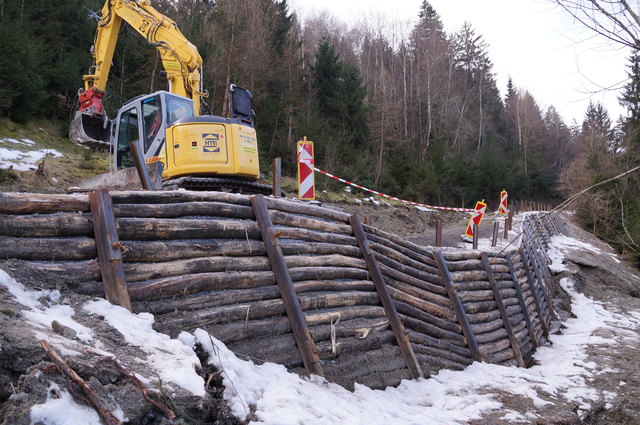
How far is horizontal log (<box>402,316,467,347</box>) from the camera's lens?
5.42m

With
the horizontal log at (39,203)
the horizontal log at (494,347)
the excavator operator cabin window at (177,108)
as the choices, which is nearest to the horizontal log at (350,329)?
the horizontal log at (494,347)

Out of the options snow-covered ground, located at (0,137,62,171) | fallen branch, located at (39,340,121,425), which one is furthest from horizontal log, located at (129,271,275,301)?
snow-covered ground, located at (0,137,62,171)

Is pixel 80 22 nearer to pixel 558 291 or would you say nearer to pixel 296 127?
pixel 296 127

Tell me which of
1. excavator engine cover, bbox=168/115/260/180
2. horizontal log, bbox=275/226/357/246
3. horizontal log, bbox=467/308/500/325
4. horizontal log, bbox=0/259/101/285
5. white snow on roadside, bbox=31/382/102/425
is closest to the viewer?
white snow on roadside, bbox=31/382/102/425

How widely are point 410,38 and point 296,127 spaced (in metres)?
25.1

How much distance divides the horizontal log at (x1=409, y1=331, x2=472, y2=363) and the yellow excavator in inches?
158

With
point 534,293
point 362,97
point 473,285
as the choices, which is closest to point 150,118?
point 473,285

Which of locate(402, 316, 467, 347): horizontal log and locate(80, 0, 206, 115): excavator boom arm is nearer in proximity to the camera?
locate(402, 316, 467, 347): horizontal log

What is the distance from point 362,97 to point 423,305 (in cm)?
2627

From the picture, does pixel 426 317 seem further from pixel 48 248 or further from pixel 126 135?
pixel 126 135

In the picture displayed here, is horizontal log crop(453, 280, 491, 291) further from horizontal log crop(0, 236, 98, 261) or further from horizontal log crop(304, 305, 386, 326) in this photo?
horizontal log crop(0, 236, 98, 261)

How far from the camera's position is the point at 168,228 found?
3838 millimetres

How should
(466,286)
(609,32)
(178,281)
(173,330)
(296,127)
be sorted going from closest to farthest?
(173,330), (178,281), (609,32), (466,286), (296,127)

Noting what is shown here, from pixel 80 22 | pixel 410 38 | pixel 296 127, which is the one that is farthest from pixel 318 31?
pixel 80 22
